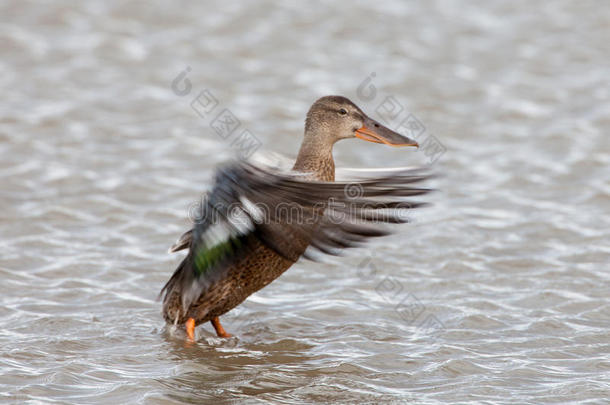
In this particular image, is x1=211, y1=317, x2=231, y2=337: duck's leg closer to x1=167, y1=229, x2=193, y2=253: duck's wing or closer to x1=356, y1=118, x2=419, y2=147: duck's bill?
x1=167, y1=229, x2=193, y2=253: duck's wing

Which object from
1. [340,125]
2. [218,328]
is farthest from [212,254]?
[340,125]

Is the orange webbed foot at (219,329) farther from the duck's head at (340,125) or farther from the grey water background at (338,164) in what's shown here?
the duck's head at (340,125)

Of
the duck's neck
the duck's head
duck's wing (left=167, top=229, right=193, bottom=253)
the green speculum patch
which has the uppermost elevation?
the duck's head

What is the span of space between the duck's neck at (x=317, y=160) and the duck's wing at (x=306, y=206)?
0.77m

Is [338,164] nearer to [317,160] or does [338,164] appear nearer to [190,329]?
[317,160]

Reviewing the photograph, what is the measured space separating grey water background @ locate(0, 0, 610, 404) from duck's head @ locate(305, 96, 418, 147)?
47cm

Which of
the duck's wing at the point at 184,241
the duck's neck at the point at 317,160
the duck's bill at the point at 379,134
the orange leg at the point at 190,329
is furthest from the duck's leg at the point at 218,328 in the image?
the duck's bill at the point at 379,134

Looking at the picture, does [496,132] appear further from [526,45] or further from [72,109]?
[72,109]

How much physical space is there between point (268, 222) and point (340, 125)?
1408 mm

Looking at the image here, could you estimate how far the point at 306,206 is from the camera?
4.59 metres

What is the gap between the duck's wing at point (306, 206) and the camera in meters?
4.63

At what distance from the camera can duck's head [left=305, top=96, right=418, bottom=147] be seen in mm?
5875

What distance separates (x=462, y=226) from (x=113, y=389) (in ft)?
11.3

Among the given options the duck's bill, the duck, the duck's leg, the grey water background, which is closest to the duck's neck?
the duck
